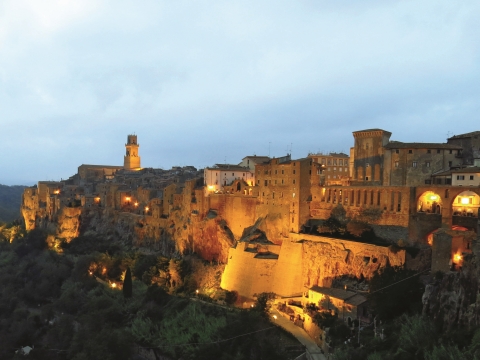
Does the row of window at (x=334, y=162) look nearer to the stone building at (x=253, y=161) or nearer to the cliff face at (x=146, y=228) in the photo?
the stone building at (x=253, y=161)

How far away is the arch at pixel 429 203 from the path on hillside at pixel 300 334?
36.9 ft

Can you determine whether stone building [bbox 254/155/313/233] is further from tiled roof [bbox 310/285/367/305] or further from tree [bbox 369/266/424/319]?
tree [bbox 369/266/424/319]

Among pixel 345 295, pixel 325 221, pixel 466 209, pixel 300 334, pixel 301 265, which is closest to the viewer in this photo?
pixel 345 295

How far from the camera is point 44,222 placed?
55.8m

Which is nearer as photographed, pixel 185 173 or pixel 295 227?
pixel 295 227

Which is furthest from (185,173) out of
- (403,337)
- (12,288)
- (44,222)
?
(403,337)

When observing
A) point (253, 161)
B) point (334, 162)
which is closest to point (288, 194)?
point (253, 161)

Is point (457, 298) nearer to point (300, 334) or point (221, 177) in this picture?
point (300, 334)

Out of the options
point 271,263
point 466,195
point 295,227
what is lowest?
point 271,263

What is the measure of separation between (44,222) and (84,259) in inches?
716

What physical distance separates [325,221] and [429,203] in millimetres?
7361

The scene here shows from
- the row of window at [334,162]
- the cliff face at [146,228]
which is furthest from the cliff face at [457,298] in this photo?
the row of window at [334,162]

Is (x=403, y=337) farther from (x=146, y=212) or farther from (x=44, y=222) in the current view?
(x=44, y=222)

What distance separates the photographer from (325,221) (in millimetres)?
30875
